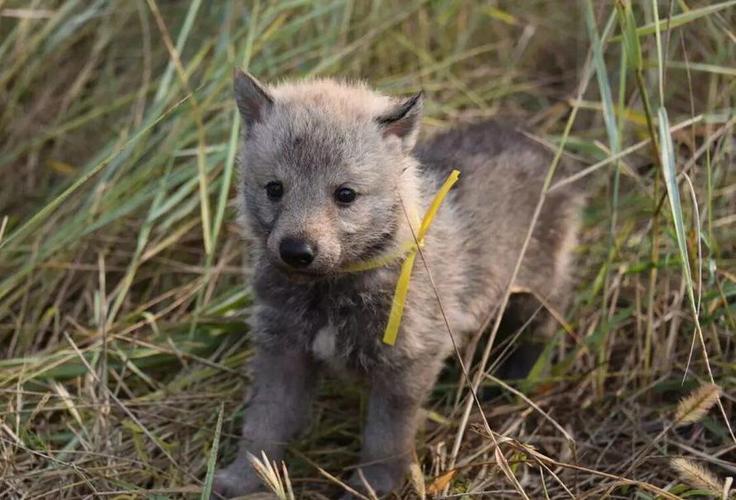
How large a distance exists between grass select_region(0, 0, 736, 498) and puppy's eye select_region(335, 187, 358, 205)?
679mm

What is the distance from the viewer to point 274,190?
9.66 feet

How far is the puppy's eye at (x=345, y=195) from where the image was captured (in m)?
2.90

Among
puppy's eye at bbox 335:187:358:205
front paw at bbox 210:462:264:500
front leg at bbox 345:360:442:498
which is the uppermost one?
puppy's eye at bbox 335:187:358:205

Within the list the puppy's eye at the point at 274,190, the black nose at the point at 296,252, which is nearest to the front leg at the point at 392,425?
the black nose at the point at 296,252

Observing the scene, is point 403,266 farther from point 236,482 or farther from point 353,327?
point 236,482

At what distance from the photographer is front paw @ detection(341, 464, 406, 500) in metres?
3.25

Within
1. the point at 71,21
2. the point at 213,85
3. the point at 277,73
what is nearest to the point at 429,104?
the point at 277,73

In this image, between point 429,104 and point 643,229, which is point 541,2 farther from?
point 643,229

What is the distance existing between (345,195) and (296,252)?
0.93 feet

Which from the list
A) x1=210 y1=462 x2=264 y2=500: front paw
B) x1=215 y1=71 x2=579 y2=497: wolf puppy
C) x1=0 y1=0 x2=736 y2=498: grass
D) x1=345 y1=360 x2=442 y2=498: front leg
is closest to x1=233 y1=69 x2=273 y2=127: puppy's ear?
x1=215 y1=71 x2=579 y2=497: wolf puppy

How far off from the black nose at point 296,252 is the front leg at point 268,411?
21.4 inches

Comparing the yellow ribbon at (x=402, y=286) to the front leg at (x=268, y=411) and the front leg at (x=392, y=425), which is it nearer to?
the front leg at (x=392, y=425)

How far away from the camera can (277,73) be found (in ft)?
14.9

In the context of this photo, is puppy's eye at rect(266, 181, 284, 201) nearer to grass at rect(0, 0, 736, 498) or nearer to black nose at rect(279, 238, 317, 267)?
black nose at rect(279, 238, 317, 267)
